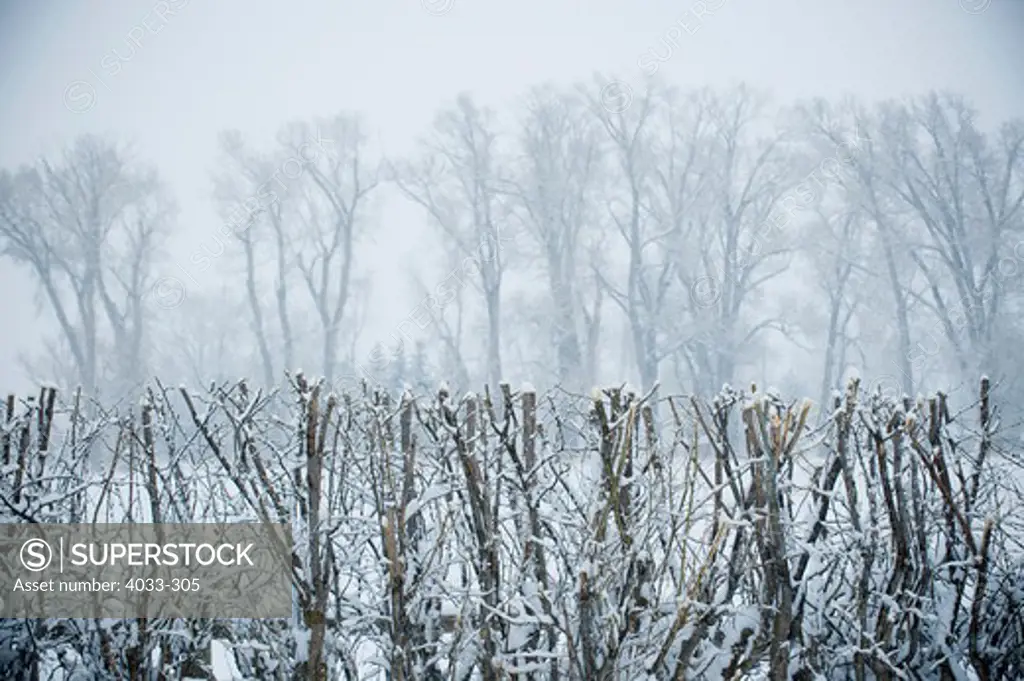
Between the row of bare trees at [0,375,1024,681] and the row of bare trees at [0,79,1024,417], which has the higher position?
the row of bare trees at [0,79,1024,417]

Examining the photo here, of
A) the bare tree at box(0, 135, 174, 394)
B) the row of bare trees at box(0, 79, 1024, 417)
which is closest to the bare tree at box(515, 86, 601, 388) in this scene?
the row of bare trees at box(0, 79, 1024, 417)

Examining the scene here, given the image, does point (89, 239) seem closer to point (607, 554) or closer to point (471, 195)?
point (471, 195)

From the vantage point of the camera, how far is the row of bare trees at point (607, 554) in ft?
7.34

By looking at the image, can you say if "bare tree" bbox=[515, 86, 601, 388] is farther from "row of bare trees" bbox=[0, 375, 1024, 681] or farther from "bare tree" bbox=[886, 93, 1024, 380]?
"row of bare trees" bbox=[0, 375, 1024, 681]

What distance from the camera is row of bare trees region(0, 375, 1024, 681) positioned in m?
2.24

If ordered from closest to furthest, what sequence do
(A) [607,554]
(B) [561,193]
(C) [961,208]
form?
1. (A) [607,554]
2. (C) [961,208]
3. (B) [561,193]

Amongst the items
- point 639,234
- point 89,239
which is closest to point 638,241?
point 639,234

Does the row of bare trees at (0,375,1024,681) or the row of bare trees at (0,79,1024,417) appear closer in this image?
the row of bare trees at (0,375,1024,681)

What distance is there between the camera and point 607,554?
2.12m

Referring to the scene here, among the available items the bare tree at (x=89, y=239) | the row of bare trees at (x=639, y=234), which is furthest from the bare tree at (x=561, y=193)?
the bare tree at (x=89, y=239)

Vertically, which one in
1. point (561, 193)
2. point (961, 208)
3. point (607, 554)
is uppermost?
point (561, 193)

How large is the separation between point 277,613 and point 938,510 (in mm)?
2822

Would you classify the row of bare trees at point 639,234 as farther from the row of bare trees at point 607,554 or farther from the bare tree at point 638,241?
the row of bare trees at point 607,554

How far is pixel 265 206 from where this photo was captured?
27.4 metres
